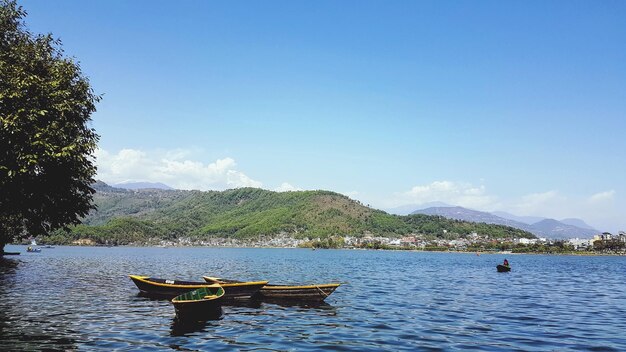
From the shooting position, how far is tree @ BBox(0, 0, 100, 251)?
27.2 meters

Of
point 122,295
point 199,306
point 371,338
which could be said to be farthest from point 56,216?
point 371,338

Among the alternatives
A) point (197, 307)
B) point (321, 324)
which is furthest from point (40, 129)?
point (321, 324)

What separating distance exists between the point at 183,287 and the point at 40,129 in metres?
16.4

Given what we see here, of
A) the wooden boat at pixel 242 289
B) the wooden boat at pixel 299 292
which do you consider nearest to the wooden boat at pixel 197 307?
the wooden boat at pixel 242 289

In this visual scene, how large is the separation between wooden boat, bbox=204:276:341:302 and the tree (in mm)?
15339

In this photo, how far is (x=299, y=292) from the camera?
1358 inches

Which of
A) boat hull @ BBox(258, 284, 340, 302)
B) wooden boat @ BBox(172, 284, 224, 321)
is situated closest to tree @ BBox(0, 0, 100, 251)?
wooden boat @ BBox(172, 284, 224, 321)

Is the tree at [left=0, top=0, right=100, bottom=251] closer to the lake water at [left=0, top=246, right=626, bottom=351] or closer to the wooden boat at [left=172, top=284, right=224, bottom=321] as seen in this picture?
the lake water at [left=0, top=246, right=626, bottom=351]

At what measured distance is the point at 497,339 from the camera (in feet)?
73.9

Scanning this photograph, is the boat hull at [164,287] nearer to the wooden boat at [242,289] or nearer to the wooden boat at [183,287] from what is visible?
the wooden boat at [183,287]

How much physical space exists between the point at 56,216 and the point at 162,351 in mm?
25662

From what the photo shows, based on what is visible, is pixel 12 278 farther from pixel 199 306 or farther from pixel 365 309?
pixel 365 309

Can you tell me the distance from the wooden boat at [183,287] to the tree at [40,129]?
9638 mm

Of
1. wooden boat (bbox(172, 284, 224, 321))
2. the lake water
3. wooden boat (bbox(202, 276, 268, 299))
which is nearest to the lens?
the lake water
